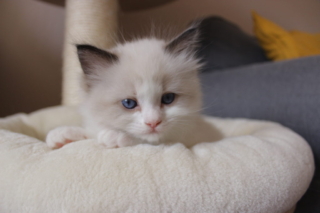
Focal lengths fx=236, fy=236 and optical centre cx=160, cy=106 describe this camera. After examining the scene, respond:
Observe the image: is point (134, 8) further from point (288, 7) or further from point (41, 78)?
point (288, 7)

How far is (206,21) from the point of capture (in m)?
2.16

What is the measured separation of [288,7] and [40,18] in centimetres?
341

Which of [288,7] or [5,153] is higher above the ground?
[288,7]

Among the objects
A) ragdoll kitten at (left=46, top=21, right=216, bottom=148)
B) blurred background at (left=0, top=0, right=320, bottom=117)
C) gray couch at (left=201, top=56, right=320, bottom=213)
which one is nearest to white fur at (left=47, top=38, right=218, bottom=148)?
ragdoll kitten at (left=46, top=21, right=216, bottom=148)

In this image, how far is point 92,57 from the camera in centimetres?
91

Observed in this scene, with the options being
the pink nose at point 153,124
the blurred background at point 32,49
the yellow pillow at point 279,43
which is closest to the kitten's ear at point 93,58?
the pink nose at point 153,124

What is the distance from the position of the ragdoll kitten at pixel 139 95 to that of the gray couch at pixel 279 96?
14.8 inches

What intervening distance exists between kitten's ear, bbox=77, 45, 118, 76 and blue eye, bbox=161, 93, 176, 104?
0.76ft

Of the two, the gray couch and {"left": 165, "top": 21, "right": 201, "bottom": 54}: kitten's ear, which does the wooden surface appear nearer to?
the gray couch

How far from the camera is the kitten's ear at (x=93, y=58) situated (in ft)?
2.82

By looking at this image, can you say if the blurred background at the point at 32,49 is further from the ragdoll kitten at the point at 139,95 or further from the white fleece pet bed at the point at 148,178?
the white fleece pet bed at the point at 148,178

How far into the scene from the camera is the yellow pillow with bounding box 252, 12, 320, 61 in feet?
8.00

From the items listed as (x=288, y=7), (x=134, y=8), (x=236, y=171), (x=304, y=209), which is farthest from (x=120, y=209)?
(x=288, y=7)

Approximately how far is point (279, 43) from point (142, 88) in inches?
86.3
